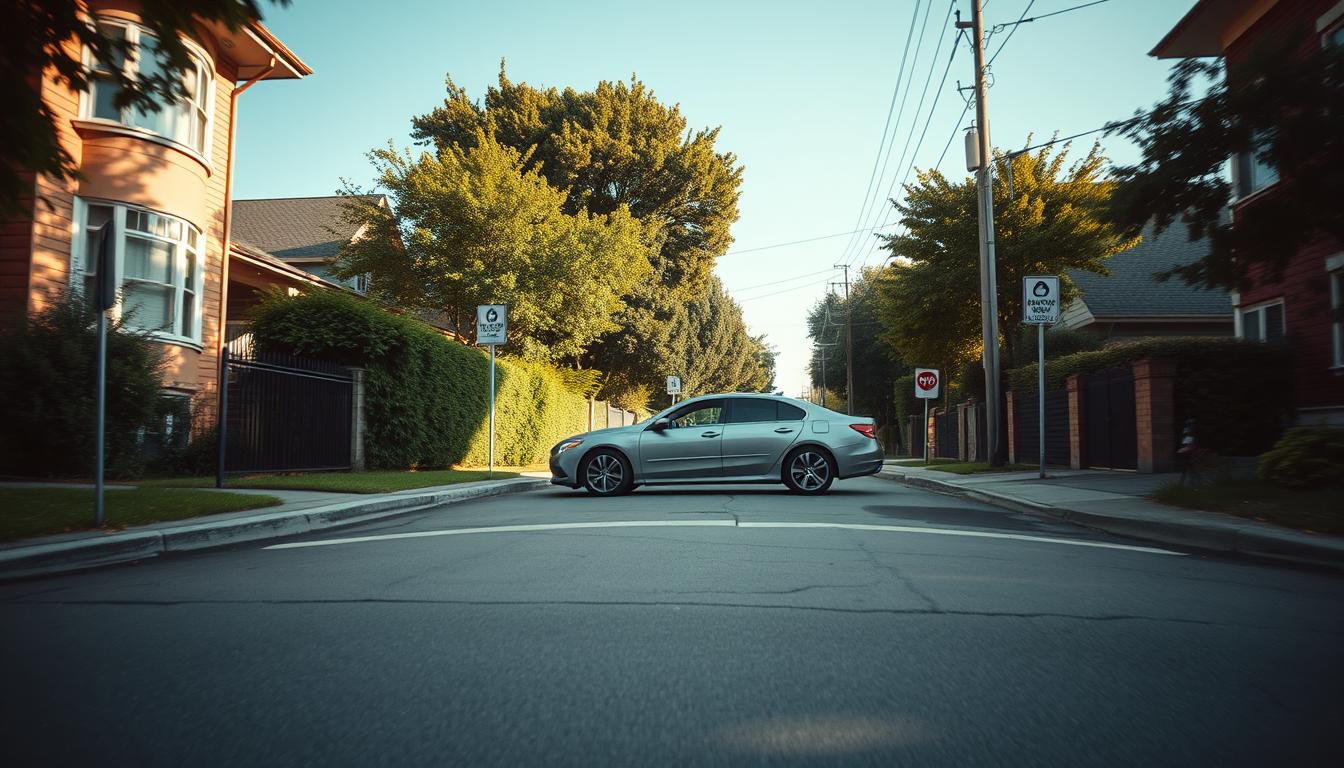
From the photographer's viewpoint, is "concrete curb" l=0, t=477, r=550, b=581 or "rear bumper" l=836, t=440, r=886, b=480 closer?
"concrete curb" l=0, t=477, r=550, b=581

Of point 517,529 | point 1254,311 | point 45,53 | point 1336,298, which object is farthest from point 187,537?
point 1254,311

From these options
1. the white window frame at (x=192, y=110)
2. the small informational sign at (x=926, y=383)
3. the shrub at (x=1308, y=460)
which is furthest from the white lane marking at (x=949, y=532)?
the small informational sign at (x=926, y=383)

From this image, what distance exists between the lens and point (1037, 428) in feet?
69.6

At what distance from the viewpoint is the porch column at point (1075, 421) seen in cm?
1862

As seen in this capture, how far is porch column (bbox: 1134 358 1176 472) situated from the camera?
15344mm

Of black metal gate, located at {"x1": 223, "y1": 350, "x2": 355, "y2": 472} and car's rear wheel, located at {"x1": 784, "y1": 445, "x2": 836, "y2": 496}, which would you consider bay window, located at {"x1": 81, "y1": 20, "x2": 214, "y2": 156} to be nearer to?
black metal gate, located at {"x1": 223, "y1": 350, "x2": 355, "y2": 472}

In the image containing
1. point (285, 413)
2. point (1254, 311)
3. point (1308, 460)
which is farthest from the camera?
point (1254, 311)

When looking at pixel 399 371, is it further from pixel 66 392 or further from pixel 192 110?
pixel 192 110

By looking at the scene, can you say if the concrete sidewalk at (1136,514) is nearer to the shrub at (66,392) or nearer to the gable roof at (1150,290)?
the shrub at (66,392)

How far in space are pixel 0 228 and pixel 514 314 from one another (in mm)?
18982

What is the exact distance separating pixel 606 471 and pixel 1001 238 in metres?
14.3

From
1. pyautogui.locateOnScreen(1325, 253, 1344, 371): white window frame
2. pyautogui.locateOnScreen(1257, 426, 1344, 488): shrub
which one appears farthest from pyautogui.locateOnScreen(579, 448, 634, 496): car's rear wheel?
pyautogui.locateOnScreen(1325, 253, 1344, 371): white window frame

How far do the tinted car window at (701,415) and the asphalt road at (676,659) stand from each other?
645cm

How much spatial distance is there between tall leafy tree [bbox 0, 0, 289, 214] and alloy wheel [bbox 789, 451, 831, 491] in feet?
32.2
